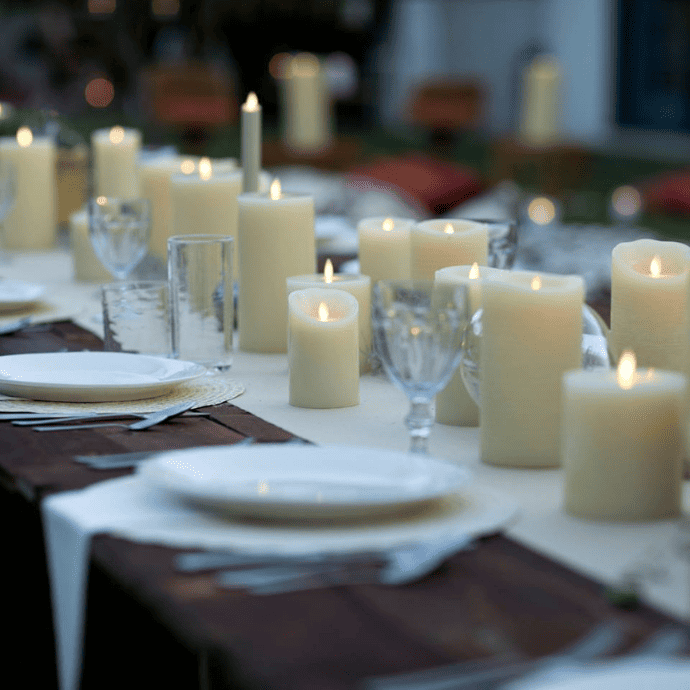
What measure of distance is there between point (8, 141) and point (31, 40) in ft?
22.9

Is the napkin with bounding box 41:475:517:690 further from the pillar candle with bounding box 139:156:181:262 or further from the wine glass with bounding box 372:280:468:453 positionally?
the pillar candle with bounding box 139:156:181:262

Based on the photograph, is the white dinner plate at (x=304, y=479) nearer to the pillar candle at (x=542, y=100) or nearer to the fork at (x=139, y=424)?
the fork at (x=139, y=424)

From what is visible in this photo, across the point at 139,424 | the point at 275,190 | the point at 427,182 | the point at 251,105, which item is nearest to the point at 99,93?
the point at 427,182

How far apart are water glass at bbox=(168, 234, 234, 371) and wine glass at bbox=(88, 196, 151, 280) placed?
29 cm

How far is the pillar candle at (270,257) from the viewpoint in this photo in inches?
53.9

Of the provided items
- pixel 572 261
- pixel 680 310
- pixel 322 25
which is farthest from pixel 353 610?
pixel 322 25

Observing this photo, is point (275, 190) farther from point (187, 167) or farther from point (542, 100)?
point (542, 100)

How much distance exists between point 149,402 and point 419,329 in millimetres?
347

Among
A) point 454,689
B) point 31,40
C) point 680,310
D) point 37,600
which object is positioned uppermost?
point 31,40

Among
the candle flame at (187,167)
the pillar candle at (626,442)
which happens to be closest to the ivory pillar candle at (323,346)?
the pillar candle at (626,442)

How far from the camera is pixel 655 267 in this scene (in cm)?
103

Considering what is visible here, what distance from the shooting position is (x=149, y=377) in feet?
3.86

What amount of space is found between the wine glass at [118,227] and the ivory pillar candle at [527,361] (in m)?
0.72

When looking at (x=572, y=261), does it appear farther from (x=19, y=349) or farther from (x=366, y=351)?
(x=19, y=349)
